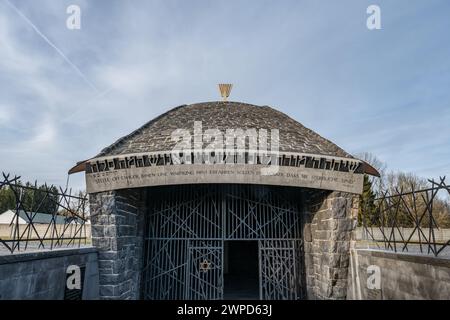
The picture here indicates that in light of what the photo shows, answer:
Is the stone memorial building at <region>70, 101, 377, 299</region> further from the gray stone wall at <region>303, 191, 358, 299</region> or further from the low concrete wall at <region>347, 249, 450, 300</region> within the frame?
the low concrete wall at <region>347, 249, 450, 300</region>

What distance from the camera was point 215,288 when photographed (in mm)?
8555

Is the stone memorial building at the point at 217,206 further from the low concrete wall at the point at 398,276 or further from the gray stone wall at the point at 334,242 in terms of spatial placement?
the low concrete wall at the point at 398,276

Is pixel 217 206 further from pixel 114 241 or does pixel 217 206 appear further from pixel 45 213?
pixel 45 213

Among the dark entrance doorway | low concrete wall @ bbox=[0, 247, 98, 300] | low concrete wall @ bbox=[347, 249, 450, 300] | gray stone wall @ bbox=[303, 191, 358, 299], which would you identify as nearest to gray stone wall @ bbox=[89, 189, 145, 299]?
low concrete wall @ bbox=[0, 247, 98, 300]

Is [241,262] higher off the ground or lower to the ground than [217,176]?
lower

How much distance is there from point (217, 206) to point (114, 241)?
3.40m

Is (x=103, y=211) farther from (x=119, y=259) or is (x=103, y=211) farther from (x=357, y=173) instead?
(x=357, y=173)

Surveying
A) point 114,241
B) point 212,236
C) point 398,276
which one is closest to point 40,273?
point 114,241

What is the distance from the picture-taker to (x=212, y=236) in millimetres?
8984

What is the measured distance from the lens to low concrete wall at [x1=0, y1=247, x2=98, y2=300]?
14.4ft

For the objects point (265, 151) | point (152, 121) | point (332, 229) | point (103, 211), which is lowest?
point (332, 229)

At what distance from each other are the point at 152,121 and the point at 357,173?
297 inches

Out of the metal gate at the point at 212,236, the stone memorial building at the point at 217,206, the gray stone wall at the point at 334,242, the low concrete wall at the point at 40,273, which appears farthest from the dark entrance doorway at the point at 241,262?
the low concrete wall at the point at 40,273
